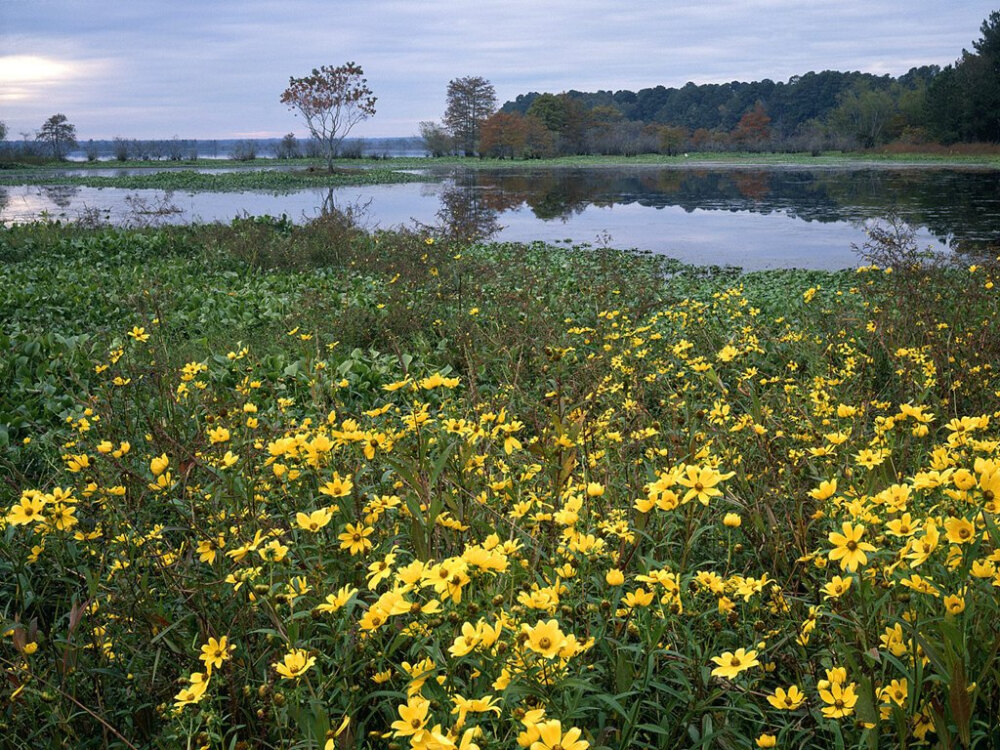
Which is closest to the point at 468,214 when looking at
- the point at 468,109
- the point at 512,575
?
the point at 512,575

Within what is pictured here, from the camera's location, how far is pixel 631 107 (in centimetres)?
8262

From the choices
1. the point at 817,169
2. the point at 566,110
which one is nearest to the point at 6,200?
the point at 817,169

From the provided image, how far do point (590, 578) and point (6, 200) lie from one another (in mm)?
23101

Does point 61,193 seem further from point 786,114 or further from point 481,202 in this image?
point 786,114

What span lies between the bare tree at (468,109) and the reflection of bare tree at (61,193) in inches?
1416

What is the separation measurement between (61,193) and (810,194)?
2232 centimetres

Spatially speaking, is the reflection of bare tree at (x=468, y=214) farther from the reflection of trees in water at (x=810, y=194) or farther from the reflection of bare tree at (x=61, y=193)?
the reflection of bare tree at (x=61, y=193)

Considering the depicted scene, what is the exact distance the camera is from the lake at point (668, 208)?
1189 cm

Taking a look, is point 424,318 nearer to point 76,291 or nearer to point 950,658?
point 76,291

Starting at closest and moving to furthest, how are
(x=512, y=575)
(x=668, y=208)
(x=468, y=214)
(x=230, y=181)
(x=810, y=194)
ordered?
(x=512, y=575) < (x=468, y=214) < (x=668, y=208) < (x=810, y=194) < (x=230, y=181)

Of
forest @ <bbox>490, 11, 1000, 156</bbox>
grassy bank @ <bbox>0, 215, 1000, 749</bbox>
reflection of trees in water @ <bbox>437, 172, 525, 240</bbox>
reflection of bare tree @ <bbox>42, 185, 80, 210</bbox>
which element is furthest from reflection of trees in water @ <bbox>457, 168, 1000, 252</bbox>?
forest @ <bbox>490, 11, 1000, 156</bbox>

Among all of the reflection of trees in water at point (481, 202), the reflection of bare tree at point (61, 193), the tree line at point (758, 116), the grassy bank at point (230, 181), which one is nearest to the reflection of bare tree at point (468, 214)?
the reflection of trees in water at point (481, 202)

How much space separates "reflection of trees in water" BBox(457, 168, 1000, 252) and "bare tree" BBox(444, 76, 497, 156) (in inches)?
1110

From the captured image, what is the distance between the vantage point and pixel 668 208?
1831cm
